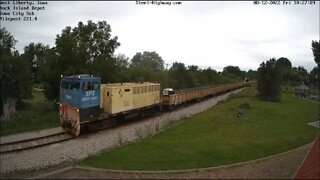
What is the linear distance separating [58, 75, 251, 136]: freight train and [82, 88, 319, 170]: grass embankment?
4.92 meters

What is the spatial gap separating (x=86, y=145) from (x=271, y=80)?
33084 mm

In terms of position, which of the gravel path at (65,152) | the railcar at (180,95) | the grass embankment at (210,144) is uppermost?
the railcar at (180,95)

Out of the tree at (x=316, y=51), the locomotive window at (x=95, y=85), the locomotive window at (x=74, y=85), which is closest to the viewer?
the locomotive window at (x=74, y=85)

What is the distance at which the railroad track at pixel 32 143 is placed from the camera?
17.4 m

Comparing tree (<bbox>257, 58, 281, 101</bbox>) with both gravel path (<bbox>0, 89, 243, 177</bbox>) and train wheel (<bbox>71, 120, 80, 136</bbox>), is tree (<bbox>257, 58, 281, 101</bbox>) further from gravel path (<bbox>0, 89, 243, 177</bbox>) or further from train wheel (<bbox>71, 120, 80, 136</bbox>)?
train wheel (<bbox>71, 120, 80, 136</bbox>)

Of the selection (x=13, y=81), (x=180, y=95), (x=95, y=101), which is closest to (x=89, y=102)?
(x=95, y=101)

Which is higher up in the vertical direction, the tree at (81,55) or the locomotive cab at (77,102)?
the tree at (81,55)

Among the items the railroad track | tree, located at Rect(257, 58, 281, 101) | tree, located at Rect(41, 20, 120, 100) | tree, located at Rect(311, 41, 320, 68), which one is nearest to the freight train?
the railroad track

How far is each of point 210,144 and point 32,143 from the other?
362 inches

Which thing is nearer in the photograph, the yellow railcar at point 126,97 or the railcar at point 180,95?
the yellow railcar at point 126,97

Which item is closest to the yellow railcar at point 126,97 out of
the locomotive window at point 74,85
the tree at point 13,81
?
the locomotive window at point 74,85

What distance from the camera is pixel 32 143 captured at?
18.8m

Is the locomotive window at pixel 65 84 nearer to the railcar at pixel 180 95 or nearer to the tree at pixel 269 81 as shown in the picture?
the railcar at pixel 180 95

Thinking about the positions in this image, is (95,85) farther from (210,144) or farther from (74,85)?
(210,144)
